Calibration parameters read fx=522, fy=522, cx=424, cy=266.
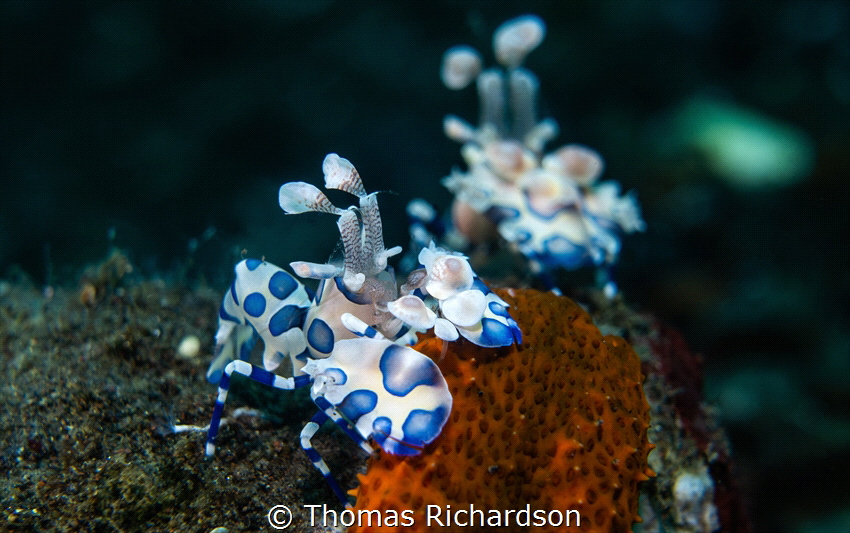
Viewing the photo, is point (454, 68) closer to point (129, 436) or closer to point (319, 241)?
point (319, 241)

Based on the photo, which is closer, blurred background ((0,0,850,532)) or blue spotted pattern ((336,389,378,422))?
blue spotted pattern ((336,389,378,422))

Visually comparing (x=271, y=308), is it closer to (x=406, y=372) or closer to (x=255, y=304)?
(x=255, y=304)

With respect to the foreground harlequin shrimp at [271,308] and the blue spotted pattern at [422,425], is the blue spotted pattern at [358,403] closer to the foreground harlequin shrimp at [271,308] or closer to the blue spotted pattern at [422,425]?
the blue spotted pattern at [422,425]

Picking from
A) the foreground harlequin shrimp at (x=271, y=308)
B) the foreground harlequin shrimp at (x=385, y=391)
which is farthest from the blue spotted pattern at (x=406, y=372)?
the foreground harlequin shrimp at (x=271, y=308)

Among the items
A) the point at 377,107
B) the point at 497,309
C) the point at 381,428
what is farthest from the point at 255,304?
the point at 377,107

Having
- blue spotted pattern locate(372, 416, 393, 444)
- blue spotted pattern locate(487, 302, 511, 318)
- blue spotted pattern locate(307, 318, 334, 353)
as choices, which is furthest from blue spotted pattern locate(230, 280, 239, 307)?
blue spotted pattern locate(487, 302, 511, 318)

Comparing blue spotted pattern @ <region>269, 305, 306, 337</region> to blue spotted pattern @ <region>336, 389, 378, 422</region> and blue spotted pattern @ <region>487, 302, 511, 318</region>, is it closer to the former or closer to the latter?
blue spotted pattern @ <region>336, 389, 378, 422</region>
